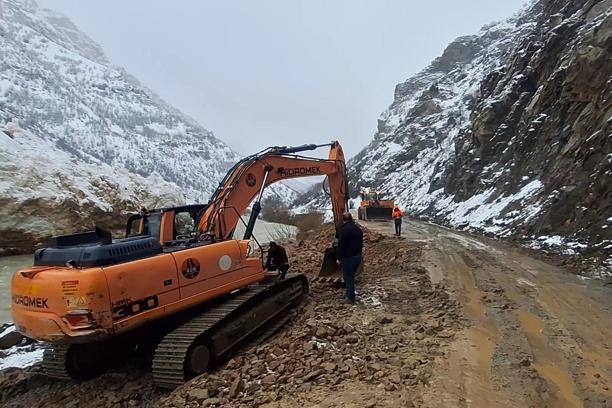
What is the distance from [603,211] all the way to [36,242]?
87.7 feet

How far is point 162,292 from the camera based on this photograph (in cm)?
625

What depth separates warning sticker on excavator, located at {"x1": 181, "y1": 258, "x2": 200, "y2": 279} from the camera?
21.7ft

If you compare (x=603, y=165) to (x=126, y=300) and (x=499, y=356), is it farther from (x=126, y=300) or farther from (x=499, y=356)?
(x=126, y=300)

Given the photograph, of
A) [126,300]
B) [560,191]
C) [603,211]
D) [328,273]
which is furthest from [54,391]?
[560,191]

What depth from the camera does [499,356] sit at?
19.4ft

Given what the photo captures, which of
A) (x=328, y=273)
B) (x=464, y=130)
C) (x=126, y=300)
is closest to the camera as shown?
(x=126, y=300)

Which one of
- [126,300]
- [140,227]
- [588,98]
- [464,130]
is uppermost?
[464,130]

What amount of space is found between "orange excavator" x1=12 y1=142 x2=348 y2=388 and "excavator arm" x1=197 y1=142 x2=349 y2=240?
28mm

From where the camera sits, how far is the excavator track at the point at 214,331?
5891 mm

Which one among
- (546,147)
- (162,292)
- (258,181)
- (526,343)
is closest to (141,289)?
(162,292)

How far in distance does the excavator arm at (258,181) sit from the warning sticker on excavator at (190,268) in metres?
1.03

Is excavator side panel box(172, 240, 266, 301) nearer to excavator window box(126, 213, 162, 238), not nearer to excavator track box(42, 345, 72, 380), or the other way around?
excavator window box(126, 213, 162, 238)

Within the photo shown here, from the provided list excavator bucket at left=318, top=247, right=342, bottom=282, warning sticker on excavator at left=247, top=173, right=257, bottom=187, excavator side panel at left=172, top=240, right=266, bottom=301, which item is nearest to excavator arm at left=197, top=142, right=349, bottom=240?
warning sticker on excavator at left=247, top=173, right=257, bottom=187

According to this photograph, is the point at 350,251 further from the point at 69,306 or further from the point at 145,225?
the point at 69,306
